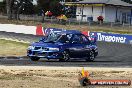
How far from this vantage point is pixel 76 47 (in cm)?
2297

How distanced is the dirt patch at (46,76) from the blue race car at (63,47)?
3.48 m

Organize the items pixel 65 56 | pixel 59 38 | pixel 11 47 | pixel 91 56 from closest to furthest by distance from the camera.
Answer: pixel 65 56
pixel 59 38
pixel 91 56
pixel 11 47

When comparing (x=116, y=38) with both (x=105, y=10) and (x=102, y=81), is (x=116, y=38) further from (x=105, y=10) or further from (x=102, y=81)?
(x=105, y=10)

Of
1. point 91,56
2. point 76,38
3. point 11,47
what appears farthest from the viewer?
point 11,47

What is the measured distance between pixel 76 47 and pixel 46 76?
7.48m

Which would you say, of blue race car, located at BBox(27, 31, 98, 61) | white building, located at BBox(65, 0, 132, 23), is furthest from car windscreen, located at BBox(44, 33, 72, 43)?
white building, located at BBox(65, 0, 132, 23)

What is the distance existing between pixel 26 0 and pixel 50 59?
7354cm

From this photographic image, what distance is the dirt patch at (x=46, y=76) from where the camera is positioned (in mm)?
13273

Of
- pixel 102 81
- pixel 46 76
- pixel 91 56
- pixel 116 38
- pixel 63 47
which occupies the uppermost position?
pixel 102 81

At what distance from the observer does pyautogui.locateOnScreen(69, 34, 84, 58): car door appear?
22719 mm

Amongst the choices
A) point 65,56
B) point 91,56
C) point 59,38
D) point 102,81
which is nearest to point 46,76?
point 102,81

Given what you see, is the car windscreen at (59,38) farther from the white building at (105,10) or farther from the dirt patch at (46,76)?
the white building at (105,10)

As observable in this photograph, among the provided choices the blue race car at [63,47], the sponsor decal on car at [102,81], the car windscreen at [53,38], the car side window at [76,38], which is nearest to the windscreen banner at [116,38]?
the blue race car at [63,47]

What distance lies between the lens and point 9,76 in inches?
593
